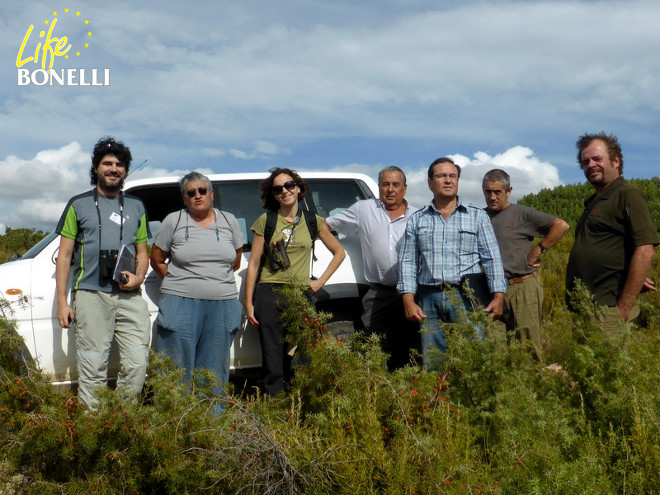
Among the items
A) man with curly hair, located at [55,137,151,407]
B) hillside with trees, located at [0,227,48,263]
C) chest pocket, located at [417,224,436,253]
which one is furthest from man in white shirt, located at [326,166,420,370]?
hillside with trees, located at [0,227,48,263]

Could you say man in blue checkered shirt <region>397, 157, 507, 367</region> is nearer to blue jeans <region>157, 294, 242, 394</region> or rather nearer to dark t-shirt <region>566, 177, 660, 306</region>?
dark t-shirt <region>566, 177, 660, 306</region>

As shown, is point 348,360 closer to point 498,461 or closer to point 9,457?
point 498,461

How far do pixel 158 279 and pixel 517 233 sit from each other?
9.18 feet

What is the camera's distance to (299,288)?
12.2 ft

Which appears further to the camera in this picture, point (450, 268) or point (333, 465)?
point (450, 268)

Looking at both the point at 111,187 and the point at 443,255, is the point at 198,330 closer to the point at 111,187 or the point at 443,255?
the point at 111,187

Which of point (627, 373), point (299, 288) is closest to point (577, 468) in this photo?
point (627, 373)

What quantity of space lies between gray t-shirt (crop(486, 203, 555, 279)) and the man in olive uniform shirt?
50 cm


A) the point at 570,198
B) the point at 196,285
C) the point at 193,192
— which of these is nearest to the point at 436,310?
the point at 196,285

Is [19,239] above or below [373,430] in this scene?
above

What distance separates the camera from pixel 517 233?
490 cm

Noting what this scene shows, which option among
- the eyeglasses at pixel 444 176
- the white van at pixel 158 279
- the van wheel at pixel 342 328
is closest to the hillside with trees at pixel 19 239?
the white van at pixel 158 279

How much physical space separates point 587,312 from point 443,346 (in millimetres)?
912

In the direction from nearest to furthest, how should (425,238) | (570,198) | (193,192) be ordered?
(425,238) < (193,192) < (570,198)
